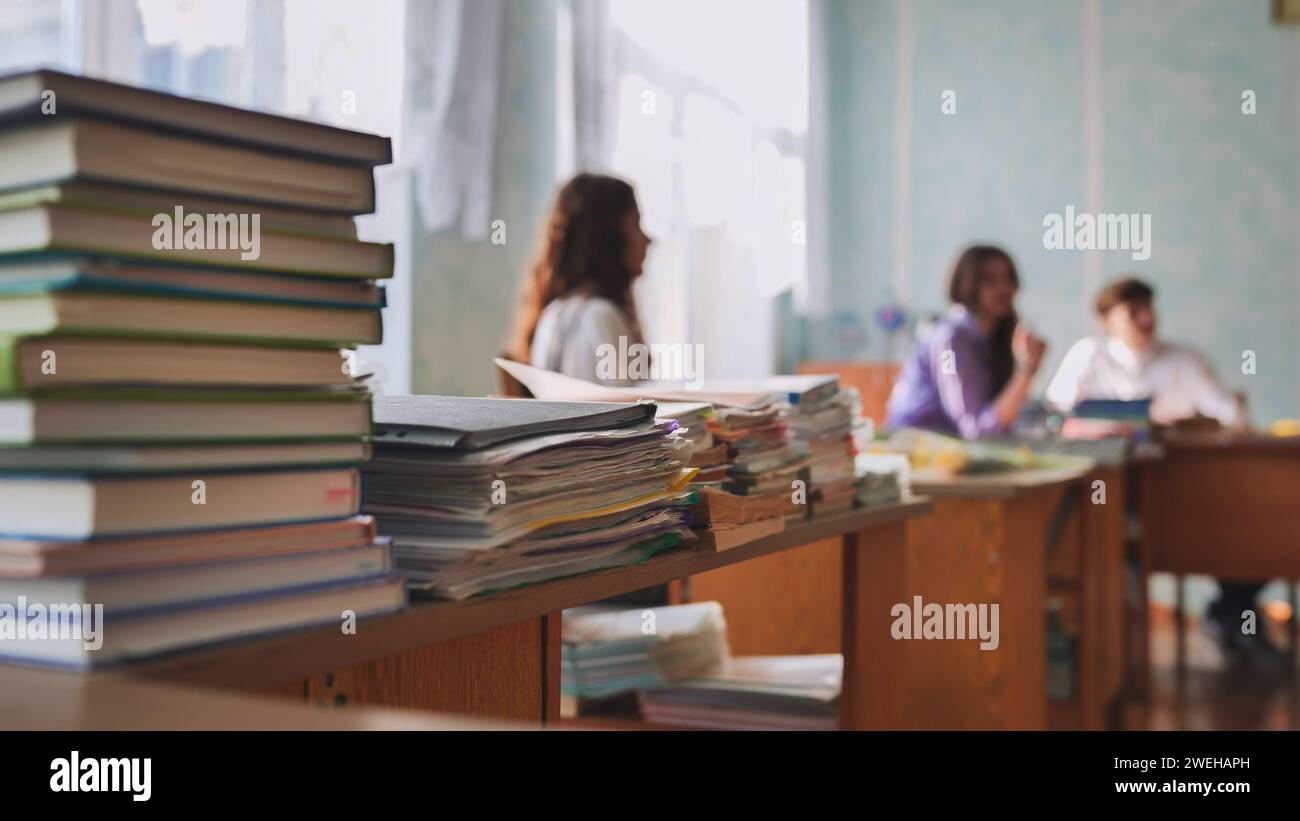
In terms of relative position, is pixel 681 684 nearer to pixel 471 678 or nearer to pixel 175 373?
pixel 471 678

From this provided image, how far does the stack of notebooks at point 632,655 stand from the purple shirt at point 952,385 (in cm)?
213

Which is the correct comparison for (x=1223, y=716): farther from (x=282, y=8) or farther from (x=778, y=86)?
(x=778, y=86)

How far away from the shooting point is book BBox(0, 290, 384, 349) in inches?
25.6

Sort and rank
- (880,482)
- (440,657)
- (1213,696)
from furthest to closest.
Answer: (1213,696)
(880,482)
(440,657)

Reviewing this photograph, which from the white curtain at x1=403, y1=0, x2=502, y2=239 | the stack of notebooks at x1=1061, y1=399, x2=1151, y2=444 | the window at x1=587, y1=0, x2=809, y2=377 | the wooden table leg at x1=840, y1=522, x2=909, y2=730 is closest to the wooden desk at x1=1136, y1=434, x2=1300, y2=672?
the stack of notebooks at x1=1061, y1=399, x2=1151, y2=444

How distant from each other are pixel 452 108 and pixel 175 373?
3.35 meters

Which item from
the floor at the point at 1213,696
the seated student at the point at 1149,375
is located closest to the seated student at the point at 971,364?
the floor at the point at 1213,696

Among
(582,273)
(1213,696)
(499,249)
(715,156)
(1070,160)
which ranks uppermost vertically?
(1070,160)

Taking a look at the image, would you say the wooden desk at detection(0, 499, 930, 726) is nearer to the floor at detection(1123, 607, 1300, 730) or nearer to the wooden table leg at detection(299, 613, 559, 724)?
the wooden table leg at detection(299, 613, 559, 724)

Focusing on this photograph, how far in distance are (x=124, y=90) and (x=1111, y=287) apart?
5050 millimetres

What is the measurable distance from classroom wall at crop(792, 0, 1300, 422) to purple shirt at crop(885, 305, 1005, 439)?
8.77 feet

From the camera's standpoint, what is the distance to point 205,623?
0.68 metres

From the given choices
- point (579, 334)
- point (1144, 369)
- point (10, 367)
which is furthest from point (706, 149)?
point (10, 367)
